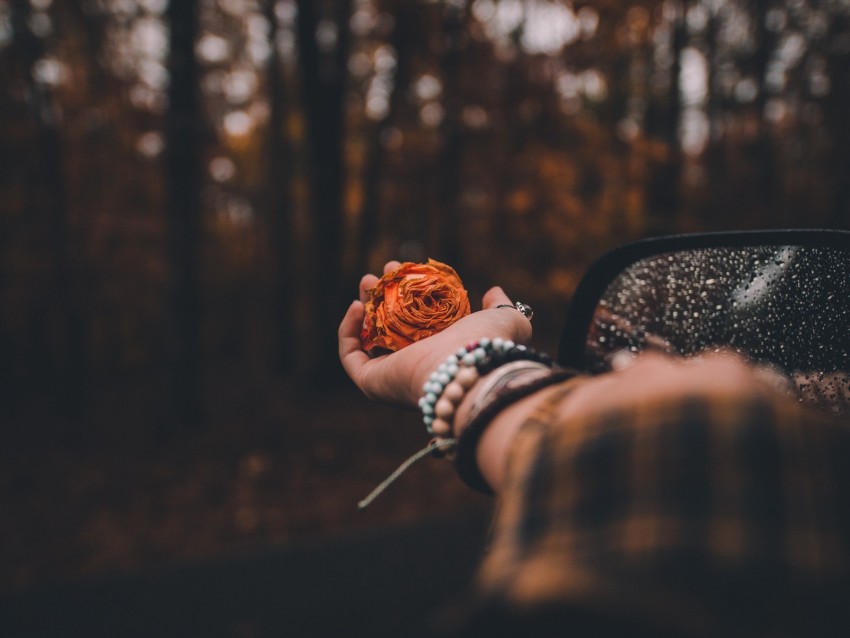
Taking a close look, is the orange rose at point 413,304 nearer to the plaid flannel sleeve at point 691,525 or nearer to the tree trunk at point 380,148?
the plaid flannel sleeve at point 691,525

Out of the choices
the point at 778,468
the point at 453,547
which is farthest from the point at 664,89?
the point at 778,468

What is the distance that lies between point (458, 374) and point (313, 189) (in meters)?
10.2

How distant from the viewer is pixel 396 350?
1279 mm

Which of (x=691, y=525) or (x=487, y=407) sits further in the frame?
(x=487, y=407)

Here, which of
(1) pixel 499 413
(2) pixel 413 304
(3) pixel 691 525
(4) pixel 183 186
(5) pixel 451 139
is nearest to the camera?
(3) pixel 691 525

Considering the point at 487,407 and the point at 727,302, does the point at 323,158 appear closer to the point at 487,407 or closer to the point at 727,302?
the point at 727,302

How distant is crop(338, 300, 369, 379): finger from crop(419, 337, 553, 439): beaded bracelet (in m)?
0.31

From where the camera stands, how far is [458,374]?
3.41 ft

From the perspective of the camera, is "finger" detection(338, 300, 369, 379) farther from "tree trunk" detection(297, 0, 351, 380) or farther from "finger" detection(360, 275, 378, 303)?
"tree trunk" detection(297, 0, 351, 380)

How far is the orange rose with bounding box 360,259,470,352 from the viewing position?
1.23 metres

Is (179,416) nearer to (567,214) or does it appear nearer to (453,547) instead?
(453,547)

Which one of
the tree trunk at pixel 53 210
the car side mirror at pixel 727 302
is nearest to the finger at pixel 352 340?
the car side mirror at pixel 727 302

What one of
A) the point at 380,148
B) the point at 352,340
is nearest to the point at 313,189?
the point at 380,148

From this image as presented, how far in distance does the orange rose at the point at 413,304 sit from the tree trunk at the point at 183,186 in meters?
8.23
